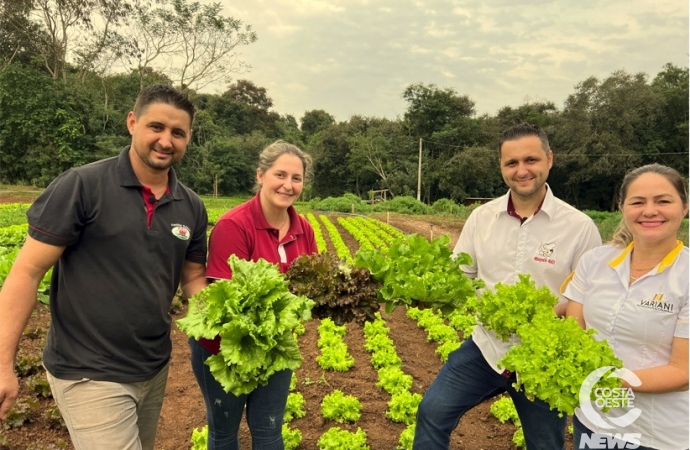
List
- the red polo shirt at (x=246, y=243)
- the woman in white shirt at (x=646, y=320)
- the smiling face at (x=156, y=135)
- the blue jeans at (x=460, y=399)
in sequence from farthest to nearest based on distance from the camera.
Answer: the blue jeans at (x=460, y=399), the red polo shirt at (x=246, y=243), the smiling face at (x=156, y=135), the woman in white shirt at (x=646, y=320)

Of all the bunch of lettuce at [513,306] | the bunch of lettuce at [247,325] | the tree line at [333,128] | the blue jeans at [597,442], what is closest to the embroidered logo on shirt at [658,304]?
the bunch of lettuce at [513,306]

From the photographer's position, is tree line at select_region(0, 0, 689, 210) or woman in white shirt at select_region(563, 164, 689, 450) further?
tree line at select_region(0, 0, 689, 210)

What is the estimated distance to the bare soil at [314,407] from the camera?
5.37 m

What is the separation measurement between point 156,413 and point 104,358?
2.65 ft

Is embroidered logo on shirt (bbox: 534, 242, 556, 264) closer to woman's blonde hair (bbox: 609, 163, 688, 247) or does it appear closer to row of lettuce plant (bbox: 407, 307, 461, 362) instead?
woman's blonde hair (bbox: 609, 163, 688, 247)

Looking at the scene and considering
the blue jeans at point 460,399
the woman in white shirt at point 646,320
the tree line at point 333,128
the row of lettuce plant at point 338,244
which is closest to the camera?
the woman in white shirt at point 646,320

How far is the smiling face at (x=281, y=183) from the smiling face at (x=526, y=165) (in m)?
1.77

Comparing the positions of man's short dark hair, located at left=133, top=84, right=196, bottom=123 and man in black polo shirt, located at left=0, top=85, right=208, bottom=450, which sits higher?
man's short dark hair, located at left=133, top=84, right=196, bottom=123

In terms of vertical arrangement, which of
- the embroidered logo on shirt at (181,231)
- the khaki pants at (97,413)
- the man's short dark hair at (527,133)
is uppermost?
the man's short dark hair at (527,133)

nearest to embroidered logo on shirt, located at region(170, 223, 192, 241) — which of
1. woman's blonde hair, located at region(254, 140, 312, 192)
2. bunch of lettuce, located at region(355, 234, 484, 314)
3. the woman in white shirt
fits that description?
woman's blonde hair, located at region(254, 140, 312, 192)

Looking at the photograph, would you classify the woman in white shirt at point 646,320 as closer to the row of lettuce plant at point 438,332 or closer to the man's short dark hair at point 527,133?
the man's short dark hair at point 527,133

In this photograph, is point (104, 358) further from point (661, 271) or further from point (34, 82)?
point (34, 82)

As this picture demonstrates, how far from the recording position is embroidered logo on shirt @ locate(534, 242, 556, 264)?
3.71 metres

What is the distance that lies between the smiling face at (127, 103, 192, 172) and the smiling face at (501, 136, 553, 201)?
264 cm
